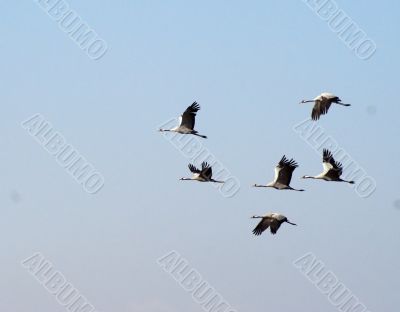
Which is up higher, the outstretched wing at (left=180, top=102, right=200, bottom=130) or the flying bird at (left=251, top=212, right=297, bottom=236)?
the outstretched wing at (left=180, top=102, right=200, bottom=130)

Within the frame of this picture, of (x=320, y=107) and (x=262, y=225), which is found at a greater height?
(x=320, y=107)

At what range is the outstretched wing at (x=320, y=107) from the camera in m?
82.1

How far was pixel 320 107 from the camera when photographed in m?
82.2

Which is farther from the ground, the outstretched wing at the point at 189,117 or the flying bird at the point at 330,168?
the outstretched wing at the point at 189,117

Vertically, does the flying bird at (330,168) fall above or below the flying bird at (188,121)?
below

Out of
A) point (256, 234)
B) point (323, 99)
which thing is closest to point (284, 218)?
point (256, 234)

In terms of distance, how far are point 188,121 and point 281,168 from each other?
5.05 metres

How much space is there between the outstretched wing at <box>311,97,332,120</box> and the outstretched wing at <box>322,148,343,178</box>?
5.90 feet

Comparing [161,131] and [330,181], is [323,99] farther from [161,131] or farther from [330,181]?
[161,131]

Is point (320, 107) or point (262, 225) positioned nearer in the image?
point (320, 107)

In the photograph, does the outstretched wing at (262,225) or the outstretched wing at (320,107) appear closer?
the outstretched wing at (320,107)

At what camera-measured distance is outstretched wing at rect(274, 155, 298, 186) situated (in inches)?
3281

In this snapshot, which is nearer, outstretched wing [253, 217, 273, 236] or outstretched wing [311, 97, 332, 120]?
outstretched wing [311, 97, 332, 120]

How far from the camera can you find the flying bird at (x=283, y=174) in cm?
8338
